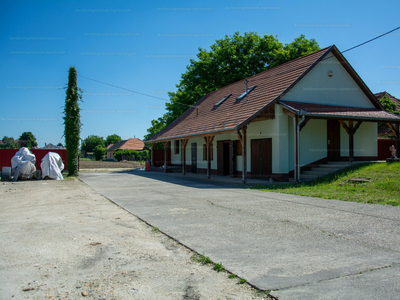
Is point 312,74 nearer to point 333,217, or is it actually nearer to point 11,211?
point 333,217

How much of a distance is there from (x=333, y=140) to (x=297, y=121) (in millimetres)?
3673

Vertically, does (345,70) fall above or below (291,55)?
below

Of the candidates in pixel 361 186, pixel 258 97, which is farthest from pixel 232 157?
pixel 361 186

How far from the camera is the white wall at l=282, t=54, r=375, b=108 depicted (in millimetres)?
15320

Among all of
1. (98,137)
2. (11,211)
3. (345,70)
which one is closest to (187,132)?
(345,70)

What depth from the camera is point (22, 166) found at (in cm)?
1855

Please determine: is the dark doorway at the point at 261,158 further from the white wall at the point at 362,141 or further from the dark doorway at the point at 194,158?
the dark doorway at the point at 194,158

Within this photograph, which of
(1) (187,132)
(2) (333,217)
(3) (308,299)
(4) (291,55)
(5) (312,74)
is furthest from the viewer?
(4) (291,55)

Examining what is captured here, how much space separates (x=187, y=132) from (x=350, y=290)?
16681 mm

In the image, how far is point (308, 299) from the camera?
283cm

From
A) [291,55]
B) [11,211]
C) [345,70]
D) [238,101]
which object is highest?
[291,55]

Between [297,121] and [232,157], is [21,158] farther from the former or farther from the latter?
[297,121]

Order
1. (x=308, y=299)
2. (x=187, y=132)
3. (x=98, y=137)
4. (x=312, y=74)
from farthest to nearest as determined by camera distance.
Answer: (x=98, y=137), (x=187, y=132), (x=312, y=74), (x=308, y=299)

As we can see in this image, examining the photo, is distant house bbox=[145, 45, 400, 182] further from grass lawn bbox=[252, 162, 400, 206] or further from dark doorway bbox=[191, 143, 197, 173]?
dark doorway bbox=[191, 143, 197, 173]
